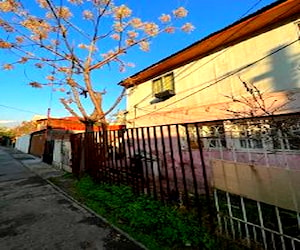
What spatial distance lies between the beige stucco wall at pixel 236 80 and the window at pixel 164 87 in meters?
0.32

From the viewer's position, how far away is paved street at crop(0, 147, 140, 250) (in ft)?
12.9

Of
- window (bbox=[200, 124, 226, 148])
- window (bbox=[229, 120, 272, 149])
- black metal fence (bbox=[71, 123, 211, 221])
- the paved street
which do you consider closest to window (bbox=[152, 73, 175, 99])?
window (bbox=[200, 124, 226, 148])

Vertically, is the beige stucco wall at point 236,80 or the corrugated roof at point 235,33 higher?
the corrugated roof at point 235,33

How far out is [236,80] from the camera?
9289 millimetres

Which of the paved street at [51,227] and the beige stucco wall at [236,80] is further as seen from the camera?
the beige stucco wall at [236,80]

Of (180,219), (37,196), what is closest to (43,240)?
(180,219)

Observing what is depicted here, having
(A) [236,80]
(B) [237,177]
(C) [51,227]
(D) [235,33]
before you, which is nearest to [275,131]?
(B) [237,177]

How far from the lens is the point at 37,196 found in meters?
7.43

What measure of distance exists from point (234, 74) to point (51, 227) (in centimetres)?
851

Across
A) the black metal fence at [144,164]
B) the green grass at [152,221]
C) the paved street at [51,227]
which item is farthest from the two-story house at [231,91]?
the paved street at [51,227]

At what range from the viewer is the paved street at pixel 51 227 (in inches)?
154

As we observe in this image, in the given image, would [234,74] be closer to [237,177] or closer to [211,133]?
[211,133]

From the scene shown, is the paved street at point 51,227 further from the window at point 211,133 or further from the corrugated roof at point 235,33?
the corrugated roof at point 235,33

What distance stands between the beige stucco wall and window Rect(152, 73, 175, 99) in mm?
318
